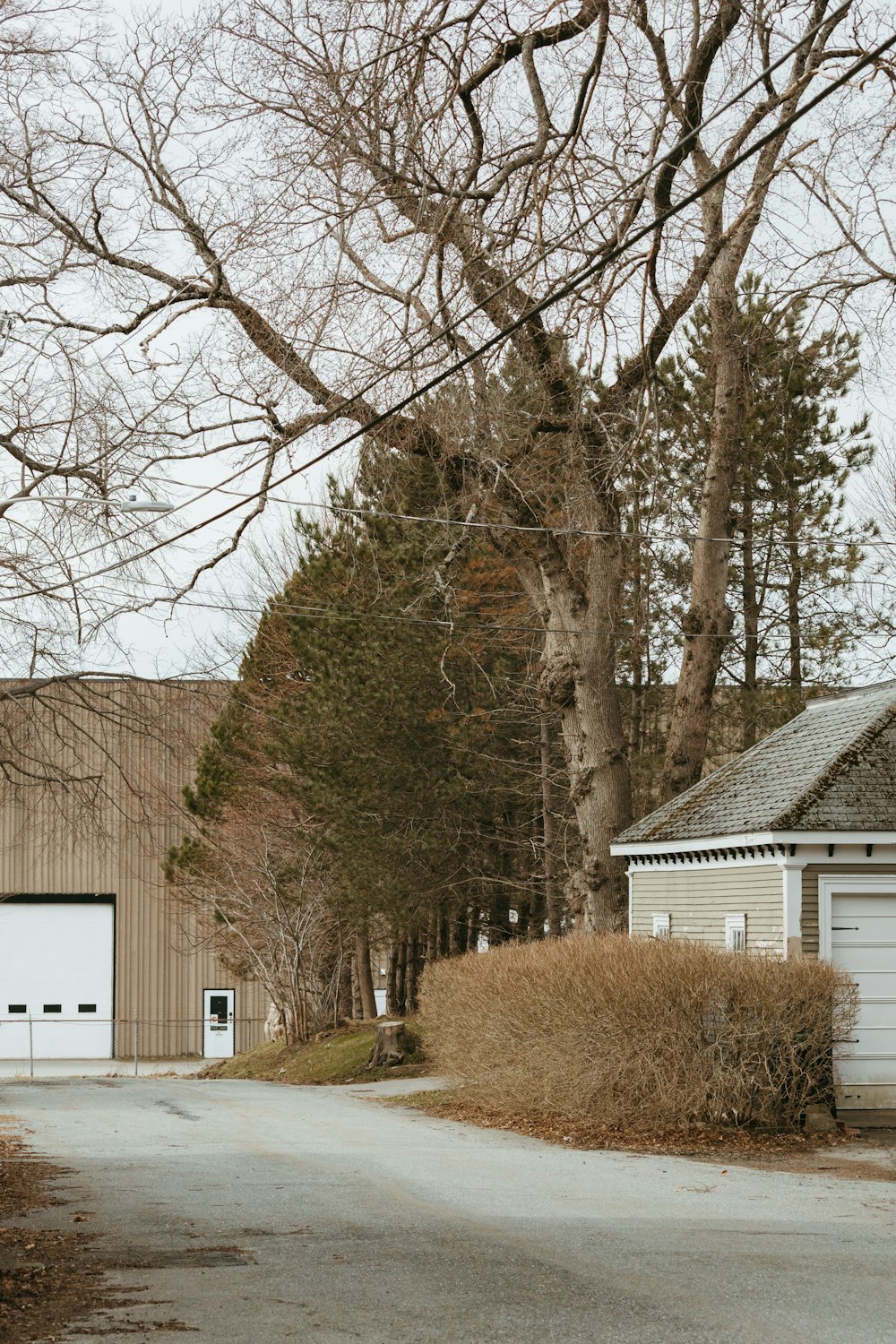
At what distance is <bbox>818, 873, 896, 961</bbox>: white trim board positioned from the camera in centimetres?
1659

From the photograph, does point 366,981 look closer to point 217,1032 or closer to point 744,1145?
point 217,1032

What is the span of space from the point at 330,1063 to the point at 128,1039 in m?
15.1

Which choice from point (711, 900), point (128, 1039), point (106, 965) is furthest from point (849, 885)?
point (128, 1039)

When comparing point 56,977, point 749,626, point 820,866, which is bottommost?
point 56,977

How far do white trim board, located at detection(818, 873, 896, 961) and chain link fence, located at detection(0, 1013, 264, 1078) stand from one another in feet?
84.6

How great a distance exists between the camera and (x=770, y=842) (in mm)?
16594

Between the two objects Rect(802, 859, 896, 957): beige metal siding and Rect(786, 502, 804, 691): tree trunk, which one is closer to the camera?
Rect(802, 859, 896, 957): beige metal siding

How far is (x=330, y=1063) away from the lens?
26.6 meters

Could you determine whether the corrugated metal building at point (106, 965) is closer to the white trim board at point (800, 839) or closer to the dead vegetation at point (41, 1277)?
the white trim board at point (800, 839)

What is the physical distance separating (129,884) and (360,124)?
2932 centimetres

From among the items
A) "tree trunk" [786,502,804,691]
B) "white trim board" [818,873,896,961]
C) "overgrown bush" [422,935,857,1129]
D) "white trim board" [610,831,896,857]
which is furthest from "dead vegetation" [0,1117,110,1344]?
"tree trunk" [786,502,804,691]

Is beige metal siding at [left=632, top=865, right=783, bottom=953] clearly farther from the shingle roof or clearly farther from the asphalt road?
the asphalt road

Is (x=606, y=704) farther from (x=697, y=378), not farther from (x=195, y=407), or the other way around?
(x=697, y=378)

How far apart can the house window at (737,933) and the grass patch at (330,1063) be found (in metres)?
8.18
